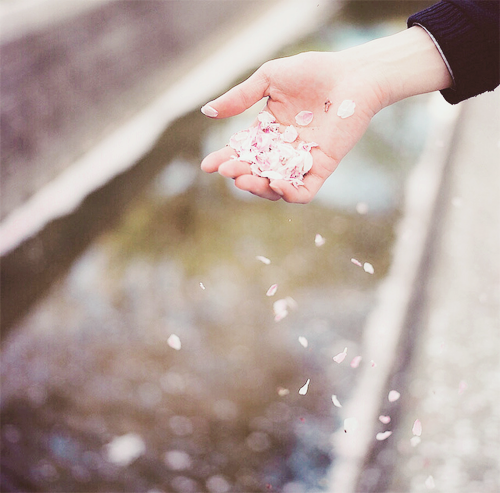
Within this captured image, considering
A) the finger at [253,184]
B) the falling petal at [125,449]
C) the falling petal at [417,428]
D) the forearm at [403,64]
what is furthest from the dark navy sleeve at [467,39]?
the falling petal at [125,449]

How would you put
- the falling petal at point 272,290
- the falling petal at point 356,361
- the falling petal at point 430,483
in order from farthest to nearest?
the falling petal at point 272,290, the falling petal at point 356,361, the falling petal at point 430,483

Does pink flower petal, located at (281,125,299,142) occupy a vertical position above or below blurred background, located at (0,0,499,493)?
above

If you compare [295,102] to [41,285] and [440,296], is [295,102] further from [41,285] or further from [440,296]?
[41,285]

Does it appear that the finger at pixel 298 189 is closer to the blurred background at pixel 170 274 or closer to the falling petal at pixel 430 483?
the blurred background at pixel 170 274

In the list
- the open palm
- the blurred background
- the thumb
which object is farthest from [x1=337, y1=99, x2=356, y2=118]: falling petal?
the blurred background

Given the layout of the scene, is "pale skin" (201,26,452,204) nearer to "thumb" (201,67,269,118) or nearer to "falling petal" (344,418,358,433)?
"thumb" (201,67,269,118)

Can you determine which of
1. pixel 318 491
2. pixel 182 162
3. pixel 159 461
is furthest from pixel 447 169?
pixel 159 461
